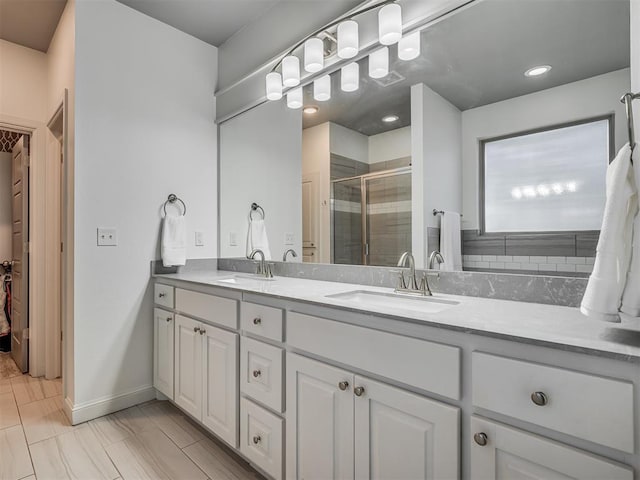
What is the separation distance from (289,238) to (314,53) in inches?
42.7

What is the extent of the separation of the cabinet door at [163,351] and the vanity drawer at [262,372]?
2.57 feet

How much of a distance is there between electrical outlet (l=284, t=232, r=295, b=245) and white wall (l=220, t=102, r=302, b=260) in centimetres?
2

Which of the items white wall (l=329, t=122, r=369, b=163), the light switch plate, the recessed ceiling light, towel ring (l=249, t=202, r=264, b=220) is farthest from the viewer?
towel ring (l=249, t=202, r=264, b=220)

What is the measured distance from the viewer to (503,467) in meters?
0.85

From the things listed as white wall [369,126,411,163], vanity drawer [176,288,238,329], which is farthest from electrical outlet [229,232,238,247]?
white wall [369,126,411,163]

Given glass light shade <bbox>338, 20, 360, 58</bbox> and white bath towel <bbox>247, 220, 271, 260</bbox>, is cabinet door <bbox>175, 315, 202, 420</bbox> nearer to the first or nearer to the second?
white bath towel <bbox>247, 220, 271, 260</bbox>

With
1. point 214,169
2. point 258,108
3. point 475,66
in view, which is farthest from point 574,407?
point 214,169

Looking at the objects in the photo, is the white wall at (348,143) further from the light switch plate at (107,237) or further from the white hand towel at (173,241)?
the light switch plate at (107,237)

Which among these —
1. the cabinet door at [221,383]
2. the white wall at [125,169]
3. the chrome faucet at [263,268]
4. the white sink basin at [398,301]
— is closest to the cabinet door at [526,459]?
the white sink basin at [398,301]

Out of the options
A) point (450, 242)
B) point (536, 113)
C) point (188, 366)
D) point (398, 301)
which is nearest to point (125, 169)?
point (188, 366)

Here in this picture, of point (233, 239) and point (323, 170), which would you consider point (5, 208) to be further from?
point (323, 170)

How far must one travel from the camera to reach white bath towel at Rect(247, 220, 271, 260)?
7.98 feet

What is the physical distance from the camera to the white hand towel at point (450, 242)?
58.6 inches

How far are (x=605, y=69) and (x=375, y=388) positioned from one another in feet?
4.17
